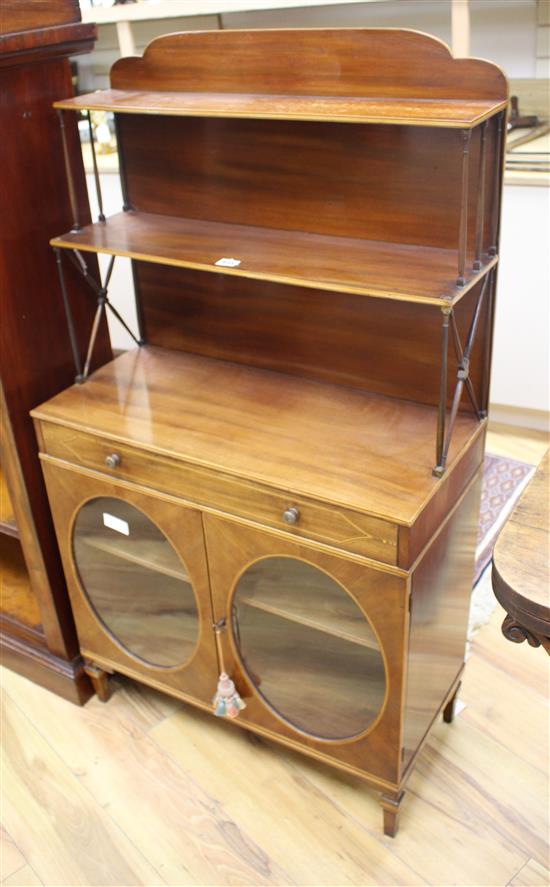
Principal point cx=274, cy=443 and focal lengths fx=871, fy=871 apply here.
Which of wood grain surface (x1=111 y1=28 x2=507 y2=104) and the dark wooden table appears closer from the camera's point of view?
the dark wooden table

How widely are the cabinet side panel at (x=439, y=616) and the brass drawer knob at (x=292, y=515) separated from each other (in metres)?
0.22

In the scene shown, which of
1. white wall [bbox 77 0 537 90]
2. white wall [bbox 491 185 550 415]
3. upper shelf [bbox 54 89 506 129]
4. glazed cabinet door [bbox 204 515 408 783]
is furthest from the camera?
white wall [bbox 77 0 537 90]

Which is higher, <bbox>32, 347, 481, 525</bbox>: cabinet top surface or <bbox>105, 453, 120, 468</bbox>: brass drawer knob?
<bbox>32, 347, 481, 525</bbox>: cabinet top surface

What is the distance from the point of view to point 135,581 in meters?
1.87

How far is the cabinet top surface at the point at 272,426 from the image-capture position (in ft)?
4.82

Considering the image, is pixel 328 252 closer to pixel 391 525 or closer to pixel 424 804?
pixel 391 525

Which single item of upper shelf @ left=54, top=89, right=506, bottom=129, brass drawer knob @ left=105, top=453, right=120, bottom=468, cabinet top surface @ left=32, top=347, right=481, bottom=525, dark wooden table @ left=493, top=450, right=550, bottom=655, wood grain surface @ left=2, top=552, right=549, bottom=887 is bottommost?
wood grain surface @ left=2, top=552, right=549, bottom=887

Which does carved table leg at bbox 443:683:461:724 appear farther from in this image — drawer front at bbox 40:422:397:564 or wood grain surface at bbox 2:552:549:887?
drawer front at bbox 40:422:397:564

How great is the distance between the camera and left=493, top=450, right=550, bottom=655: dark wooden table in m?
1.00

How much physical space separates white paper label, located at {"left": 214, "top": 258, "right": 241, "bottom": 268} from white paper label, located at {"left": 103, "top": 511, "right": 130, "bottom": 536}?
0.59 metres

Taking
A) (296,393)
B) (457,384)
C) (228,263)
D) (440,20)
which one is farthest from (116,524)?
(440,20)

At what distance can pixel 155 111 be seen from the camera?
4.92 feet

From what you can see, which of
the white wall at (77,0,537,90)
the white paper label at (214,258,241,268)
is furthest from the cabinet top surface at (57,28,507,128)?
the white wall at (77,0,537,90)

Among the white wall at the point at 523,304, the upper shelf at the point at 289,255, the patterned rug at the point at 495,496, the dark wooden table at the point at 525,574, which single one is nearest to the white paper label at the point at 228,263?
the upper shelf at the point at 289,255
